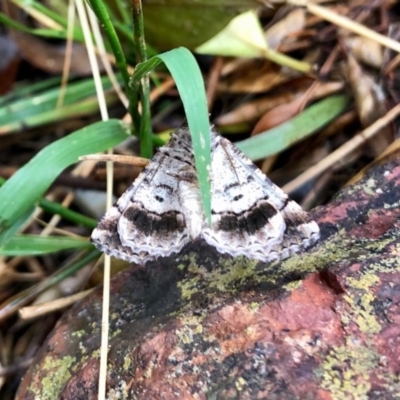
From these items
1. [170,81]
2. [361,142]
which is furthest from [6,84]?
[361,142]

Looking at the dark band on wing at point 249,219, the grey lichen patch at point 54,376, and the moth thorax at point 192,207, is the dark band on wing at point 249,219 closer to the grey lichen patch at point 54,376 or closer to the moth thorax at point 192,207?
the moth thorax at point 192,207

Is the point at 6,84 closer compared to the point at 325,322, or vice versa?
the point at 325,322

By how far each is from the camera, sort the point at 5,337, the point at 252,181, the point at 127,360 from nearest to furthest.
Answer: the point at 127,360, the point at 252,181, the point at 5,337

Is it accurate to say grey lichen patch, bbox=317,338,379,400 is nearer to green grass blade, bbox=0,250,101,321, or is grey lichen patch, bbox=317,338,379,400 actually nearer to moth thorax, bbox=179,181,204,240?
moth thorax, bbox=179,181,204,240

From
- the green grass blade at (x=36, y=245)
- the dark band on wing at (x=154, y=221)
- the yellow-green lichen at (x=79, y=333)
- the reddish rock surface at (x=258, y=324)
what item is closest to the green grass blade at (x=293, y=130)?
the reddish rock surface at (x=258, y=324)

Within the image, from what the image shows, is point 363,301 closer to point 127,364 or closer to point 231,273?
point 231,273

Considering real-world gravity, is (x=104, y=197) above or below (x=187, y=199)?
above

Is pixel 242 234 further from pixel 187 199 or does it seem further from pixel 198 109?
pixel 198 109
